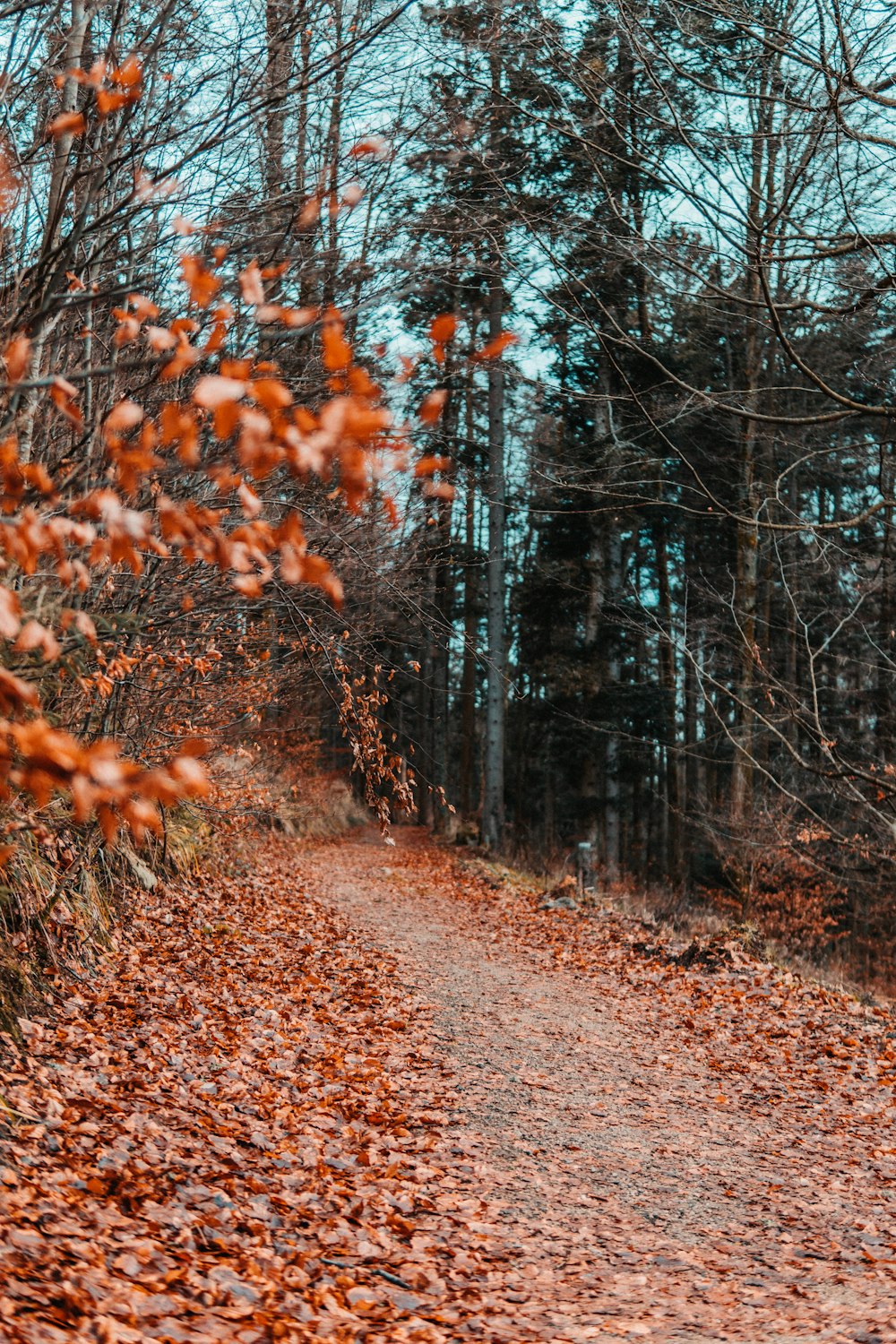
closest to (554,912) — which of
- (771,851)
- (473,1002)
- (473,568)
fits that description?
(771,851)

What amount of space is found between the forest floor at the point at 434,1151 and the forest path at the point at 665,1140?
2cm

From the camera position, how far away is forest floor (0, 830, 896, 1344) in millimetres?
3533

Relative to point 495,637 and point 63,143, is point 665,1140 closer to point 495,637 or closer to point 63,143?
point 63,143

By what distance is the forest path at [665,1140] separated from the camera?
384 cm

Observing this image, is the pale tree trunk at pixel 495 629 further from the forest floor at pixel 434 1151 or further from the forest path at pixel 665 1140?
the forest floor at pixel 434 1151

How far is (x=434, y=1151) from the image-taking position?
17.0ft

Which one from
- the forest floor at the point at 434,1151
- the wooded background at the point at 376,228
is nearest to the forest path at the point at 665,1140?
the forest floor at the point at 434,1151

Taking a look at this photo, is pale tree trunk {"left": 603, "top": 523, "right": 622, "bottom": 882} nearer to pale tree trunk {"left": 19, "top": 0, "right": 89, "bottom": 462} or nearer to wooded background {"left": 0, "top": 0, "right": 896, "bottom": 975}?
wooded background {"left": 0, "top": 0, "right": 896, "bottom": 975}

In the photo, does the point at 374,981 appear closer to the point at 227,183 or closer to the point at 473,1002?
the point at 473,1002

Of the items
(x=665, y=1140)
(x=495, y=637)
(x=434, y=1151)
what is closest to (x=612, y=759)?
(x=495, y=637)

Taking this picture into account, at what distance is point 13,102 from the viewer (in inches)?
189

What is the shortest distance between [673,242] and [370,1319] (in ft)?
16.5

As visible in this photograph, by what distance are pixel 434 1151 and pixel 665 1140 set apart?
1409mm

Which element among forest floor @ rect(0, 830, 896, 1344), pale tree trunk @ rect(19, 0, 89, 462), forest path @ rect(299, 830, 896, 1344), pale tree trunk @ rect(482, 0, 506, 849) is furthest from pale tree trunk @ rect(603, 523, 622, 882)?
pale tree trunk @ rect(19, 0, 89, 462)
